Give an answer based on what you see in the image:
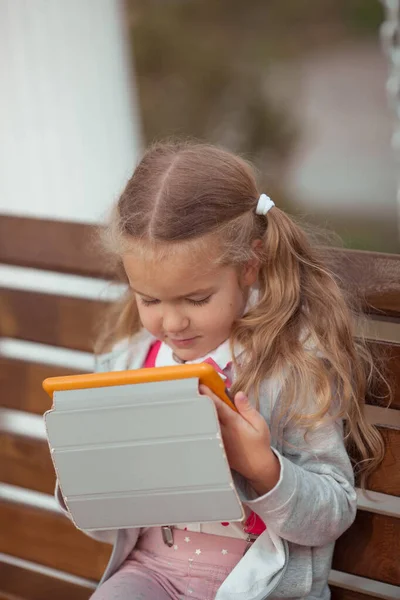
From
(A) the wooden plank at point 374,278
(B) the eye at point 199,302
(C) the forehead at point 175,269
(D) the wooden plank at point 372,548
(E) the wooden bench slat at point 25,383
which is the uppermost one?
(C) the forehead at point 175,269

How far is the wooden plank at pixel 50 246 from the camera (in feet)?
6.18

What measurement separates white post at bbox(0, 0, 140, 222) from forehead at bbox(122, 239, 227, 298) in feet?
7.03

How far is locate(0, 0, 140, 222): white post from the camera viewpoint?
3732 mm

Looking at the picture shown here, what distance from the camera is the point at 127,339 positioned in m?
1.74

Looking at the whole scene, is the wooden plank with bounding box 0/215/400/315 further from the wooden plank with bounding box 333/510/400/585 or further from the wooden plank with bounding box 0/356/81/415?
the wooden plank with bounding box 333/510/400/585

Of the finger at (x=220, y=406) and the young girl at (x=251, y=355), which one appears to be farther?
the young girl at (x=251, y=355)

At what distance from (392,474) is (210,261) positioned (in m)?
0.49

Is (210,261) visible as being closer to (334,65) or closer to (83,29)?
(83,29)

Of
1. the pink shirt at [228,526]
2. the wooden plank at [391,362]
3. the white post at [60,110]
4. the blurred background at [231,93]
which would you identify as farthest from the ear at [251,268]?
the blurred background at [231,93]

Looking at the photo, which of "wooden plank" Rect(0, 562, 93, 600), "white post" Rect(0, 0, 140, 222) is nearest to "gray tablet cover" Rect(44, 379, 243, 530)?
"wooden plank" Rect(0, 562, 93, 600)

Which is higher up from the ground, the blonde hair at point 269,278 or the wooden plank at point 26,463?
the blonde hair at point 269,278

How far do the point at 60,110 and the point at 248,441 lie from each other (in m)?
2.98

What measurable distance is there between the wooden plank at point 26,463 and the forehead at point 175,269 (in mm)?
687

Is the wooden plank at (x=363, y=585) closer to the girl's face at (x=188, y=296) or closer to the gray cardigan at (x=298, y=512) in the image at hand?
the gray cardigan at (x=298, y=512)
